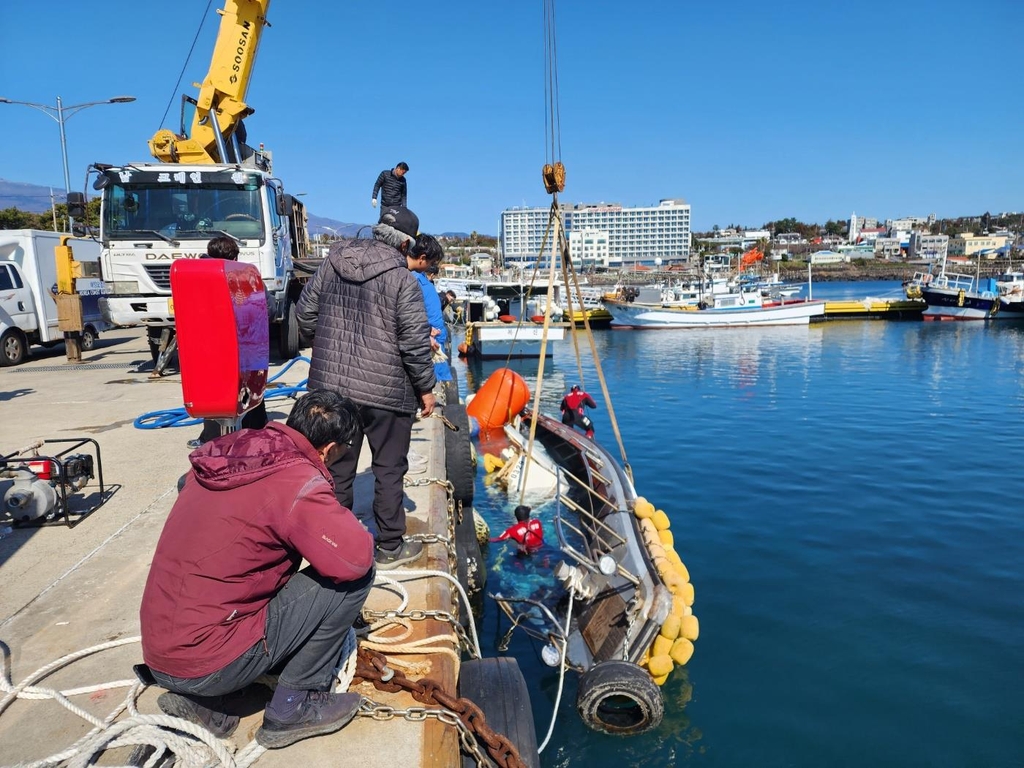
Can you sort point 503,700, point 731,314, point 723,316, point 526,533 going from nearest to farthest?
point 503,700 → point 526,533 → point 731,314 → point 723,316

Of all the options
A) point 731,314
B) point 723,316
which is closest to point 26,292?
point 723,316

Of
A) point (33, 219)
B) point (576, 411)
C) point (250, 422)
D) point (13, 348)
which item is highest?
point (33, 219)

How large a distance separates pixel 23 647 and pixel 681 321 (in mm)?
43658

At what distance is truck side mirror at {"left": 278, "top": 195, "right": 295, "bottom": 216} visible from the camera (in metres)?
10.4

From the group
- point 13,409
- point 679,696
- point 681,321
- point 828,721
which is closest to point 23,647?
point 679,696

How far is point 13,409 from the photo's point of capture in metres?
8.61

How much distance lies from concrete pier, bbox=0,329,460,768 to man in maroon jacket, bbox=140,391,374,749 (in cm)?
38

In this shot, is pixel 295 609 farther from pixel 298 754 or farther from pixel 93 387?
pixel 93 387

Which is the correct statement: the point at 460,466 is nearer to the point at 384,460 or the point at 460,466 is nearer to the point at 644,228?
the point at 384,460

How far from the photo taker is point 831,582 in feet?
26.4

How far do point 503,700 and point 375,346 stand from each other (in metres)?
2.00

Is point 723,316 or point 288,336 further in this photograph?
point 723,316

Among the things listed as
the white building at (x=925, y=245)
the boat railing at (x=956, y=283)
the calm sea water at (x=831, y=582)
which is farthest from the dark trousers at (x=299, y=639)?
the white building at (x=925, y=245)

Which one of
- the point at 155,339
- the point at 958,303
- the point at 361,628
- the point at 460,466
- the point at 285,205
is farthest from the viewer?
the point at 958,303
